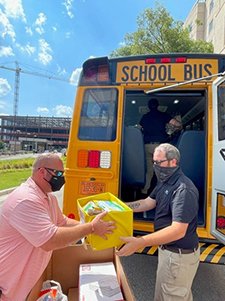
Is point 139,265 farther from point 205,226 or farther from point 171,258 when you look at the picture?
point 171,258

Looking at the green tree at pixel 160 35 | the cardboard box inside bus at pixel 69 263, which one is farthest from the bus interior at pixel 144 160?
the green tree at pixel 160 35

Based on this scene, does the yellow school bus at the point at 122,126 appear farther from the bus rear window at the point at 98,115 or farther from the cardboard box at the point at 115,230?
the cardboard box at the point at 115,230

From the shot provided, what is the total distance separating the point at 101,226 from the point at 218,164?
1589 mm

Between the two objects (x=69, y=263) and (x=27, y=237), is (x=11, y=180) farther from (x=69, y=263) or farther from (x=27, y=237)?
(x=27, y=237)

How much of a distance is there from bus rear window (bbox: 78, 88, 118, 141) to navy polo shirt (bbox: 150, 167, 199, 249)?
134cm

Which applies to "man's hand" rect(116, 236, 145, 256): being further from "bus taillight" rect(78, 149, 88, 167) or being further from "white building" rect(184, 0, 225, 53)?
"white building" rect(184, 0, 225, 53)

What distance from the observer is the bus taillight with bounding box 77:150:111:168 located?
3.50 m

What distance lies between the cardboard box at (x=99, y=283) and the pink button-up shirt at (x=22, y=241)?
1.13 feet

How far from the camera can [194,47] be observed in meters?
19.1

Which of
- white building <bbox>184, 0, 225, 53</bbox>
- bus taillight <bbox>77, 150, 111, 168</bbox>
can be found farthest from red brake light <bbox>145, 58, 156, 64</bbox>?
white building <bbox>184, 0, 225, 53</bbox>

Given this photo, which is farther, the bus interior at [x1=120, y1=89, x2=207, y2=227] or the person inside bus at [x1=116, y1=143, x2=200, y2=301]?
the bus interior at [x1=120, y1=89, x2=207, y2=227]

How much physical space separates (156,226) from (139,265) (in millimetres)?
2271

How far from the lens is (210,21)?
38750mm

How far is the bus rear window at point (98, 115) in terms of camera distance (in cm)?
364
